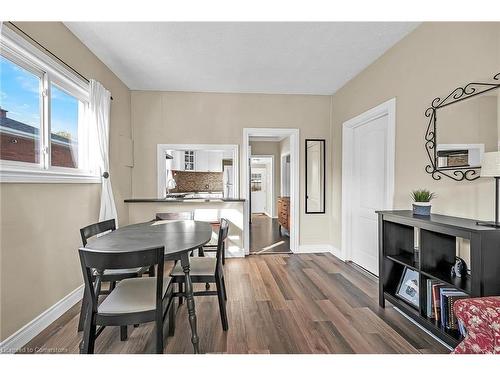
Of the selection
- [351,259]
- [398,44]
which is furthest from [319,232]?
[398,44]

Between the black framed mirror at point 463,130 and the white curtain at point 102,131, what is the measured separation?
337 cm

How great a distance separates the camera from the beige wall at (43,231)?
174 cm

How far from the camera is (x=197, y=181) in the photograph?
6.61 meters

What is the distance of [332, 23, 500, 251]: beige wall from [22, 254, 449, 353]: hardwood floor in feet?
3.50

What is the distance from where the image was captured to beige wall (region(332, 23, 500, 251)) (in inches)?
71.6

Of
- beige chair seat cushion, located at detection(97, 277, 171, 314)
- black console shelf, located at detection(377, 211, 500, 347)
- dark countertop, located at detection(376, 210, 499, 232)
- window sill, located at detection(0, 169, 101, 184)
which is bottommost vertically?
beige chair seat cushion, located at detection(97, 277, 171, 314)

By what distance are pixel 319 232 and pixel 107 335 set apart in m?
3.38

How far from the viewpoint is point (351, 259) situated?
148 inches

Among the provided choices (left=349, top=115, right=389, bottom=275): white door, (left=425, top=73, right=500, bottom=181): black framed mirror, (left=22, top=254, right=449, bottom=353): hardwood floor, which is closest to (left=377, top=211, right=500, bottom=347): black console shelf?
(left=22, top=254, right=449, bottom=353): hardwood floor

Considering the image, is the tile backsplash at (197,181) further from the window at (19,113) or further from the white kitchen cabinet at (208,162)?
the window at (19,113)

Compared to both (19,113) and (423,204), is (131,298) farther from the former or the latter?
(423,204)

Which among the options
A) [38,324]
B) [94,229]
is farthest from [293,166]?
[38,324]

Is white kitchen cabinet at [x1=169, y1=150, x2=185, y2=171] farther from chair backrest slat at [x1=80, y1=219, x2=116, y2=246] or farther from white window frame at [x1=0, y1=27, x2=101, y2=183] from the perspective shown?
chair backrest slat at [x1=80, y1=219, x2=116, y2=246]
